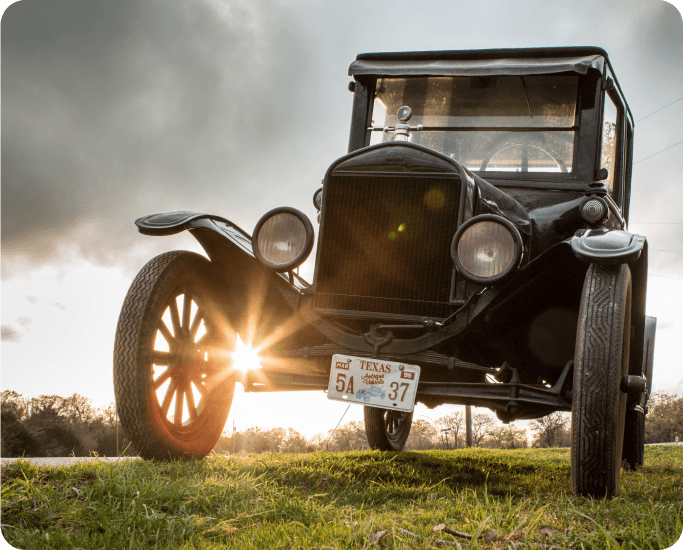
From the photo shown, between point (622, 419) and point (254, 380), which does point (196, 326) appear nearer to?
point (254, 380)

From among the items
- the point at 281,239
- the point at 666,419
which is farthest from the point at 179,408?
the point at 666,419

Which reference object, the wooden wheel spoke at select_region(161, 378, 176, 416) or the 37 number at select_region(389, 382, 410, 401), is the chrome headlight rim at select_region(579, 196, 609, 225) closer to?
the 37 number at select_region(389, 382, 410, 401)

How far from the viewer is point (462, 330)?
312 cm

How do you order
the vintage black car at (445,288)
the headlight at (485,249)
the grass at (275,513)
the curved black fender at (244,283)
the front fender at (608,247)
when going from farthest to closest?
1. the curved black fender at (244,283)
2. the headlight at (485,249)
3. the vintage black car at (445,288)
4. the front fender at (608,247)
5. the grass at (275,513)

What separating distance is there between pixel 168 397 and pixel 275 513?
139 cm

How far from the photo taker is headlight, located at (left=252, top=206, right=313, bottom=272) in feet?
10.8

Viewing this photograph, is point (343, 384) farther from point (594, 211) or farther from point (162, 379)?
point (594, 211)

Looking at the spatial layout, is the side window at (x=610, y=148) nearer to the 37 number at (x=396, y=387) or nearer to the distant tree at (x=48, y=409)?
the 37 number at (x=396, y=387)

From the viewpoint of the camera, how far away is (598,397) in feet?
8.00

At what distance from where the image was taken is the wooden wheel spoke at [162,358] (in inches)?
128

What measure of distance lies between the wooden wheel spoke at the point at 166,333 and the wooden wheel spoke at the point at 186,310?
0.40 feet

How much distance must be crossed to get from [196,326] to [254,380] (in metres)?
0.47

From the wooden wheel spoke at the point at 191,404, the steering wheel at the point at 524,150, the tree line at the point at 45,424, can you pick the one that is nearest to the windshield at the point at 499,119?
the steering wheel at the point at 524,150

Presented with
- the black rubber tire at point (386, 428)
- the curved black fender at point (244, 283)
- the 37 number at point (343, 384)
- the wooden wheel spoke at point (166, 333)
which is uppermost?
the curved black fender at point (244, 283)
